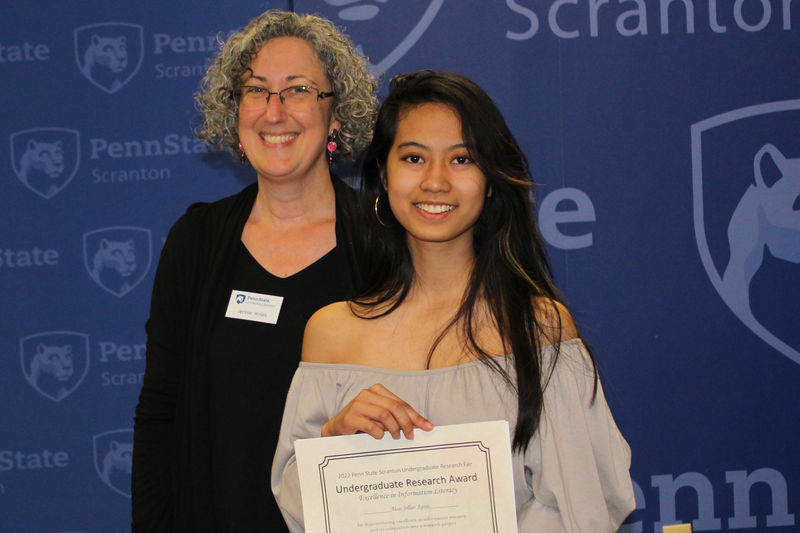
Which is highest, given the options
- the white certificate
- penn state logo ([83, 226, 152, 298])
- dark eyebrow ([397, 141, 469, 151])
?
dark eyebrow ([397, 141, 469, 151])

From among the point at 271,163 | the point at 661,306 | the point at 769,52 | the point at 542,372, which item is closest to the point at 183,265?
the point at 271,163

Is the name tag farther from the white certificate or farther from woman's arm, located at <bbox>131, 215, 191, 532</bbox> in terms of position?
the white certificate

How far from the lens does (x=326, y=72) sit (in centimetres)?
218

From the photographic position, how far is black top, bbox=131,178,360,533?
2.04 metres

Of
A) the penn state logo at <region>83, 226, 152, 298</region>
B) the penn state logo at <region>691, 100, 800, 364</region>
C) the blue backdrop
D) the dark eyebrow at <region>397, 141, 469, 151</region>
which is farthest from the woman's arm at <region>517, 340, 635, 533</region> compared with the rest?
the penn state logo at <region>83, 226, 152, 298</region>

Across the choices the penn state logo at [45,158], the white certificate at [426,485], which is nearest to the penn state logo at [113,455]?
the penn state logo at [45,158]

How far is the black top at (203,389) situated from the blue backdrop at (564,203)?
1086 mm

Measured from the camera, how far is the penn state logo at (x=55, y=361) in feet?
10.4

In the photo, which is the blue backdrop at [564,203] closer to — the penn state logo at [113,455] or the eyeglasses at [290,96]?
the penn state logo at [113,455]

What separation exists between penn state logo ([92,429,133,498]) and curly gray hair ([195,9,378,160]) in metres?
1.50

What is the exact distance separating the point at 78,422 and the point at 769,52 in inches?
122

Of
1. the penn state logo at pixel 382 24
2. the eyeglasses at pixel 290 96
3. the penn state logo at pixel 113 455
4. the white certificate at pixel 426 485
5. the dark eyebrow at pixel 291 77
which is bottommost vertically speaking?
the penn state logo at pixel 113 455

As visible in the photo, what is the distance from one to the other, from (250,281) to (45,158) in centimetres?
153

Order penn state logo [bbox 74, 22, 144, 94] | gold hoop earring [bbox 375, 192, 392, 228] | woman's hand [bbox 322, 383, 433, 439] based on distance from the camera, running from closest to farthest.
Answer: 1. woman's hand [bbox 322, 383, 433, 439]
2. gold hoop earring [bbox 375, 192, 392, 228]
3. penn state logo [bbox 74, 22, 144, 94]
